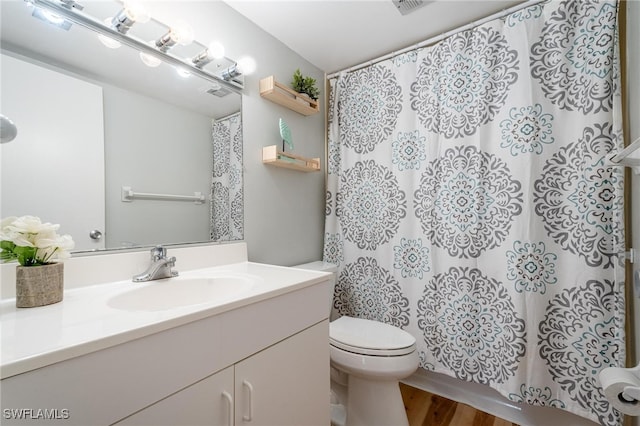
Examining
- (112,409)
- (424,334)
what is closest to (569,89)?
(424,334)

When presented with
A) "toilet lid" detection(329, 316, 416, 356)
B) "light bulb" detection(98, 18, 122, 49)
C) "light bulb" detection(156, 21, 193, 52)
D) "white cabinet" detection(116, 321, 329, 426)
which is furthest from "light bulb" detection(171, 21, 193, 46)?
"toilet lid" detection(329, 316, 416, 356)

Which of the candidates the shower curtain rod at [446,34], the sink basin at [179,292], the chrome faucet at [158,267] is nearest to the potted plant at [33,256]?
the sink basin at [179,292]

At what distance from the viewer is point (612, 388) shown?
30.5 inches

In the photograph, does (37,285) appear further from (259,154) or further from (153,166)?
(259,154)

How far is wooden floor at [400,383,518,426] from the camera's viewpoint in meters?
1.45

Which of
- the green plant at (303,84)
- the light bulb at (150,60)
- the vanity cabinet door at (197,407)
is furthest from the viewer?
the green plant at (303,84)

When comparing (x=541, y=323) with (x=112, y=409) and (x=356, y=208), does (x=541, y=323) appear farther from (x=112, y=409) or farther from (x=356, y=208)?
(x=112, y=409)

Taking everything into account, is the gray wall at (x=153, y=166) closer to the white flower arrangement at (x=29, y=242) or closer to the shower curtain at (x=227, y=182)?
the shower curtain at (x=227, y=182)

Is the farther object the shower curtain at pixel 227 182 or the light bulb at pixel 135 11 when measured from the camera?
the shower curtain at pixel 227 182

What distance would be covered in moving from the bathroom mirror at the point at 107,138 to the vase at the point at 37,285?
23 cm

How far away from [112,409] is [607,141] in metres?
1.91

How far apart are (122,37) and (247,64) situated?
60 centimetres

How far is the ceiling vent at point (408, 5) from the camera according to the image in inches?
55.5
